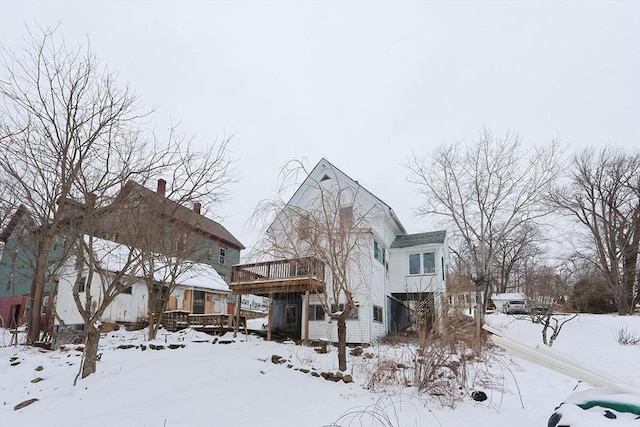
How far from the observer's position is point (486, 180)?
75.3 ft

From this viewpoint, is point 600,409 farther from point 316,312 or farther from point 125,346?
point 316,312

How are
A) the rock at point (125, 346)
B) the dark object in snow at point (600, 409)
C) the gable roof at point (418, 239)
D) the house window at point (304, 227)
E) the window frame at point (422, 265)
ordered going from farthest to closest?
1. the gable roof at point (418, 239)
2. the window frame at point (422, 265)
3. the rock at point (125, 346)
4. the house window at point (304, 227)
5. the dark object in snow at point (600, 409)

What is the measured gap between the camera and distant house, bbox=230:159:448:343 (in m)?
15.6

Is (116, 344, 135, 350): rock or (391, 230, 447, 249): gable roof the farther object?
(391, 230, 447, 249): gable roof

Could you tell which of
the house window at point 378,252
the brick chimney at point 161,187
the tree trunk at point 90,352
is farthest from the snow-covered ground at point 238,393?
the house window at point 378,252

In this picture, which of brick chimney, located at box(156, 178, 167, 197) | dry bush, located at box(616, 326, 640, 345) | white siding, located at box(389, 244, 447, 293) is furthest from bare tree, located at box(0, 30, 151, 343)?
dry bush, located at box(616, 326, 640, 345)

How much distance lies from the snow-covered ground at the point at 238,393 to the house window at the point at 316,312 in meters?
5.05

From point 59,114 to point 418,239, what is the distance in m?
17.6

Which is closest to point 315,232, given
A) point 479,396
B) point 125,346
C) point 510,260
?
point 479,396

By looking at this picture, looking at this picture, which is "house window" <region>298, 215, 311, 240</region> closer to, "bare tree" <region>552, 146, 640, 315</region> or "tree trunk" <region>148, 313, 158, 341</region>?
"tree trunk" <region>148, 313, 158, 341</region>

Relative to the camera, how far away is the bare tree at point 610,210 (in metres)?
25.1

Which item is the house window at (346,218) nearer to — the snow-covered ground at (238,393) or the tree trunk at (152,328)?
the snow-covered ground at (238,393)

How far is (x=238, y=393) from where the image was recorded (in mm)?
7359

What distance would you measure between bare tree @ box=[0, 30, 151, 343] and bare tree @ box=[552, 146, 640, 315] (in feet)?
88.5
